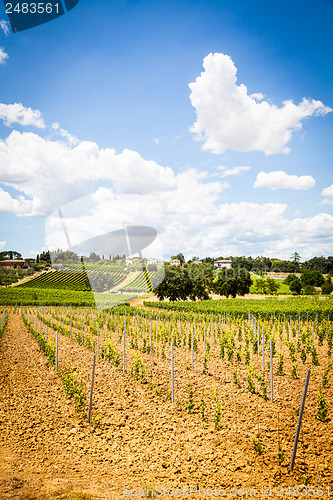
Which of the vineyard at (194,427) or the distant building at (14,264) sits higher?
the distant building at (14,264)

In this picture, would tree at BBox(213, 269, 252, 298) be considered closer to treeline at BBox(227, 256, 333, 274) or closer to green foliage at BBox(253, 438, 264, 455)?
green foliage at BBox(253, 438, 264, 455)

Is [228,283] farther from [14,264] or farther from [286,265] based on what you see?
[286,265]

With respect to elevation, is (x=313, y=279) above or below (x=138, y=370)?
below

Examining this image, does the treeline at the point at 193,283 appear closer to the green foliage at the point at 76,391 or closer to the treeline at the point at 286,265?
the green foliage at the point at 76,391

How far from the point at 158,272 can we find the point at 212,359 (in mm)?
26034

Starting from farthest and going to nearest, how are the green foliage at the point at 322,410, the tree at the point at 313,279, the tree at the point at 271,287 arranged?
the tree at the point at 313,279 < the tree at the point at 271,287 < the green foliage at the point at 322,410

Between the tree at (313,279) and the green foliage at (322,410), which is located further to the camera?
the tree at (313,279)

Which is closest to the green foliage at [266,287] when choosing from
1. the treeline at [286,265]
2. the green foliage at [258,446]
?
the treeline at [286,265]

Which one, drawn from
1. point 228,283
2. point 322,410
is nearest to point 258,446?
point 322,410

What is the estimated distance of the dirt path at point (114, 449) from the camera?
4.13 metres

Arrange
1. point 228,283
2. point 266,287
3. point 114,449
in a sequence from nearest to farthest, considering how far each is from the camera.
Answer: point 114,449
point 228,283
point 266,287

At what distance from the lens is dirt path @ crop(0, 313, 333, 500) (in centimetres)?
413

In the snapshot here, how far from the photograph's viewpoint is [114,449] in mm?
5020

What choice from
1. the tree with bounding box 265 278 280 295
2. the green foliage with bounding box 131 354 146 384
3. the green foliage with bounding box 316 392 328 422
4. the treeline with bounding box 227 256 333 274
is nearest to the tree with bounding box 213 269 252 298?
the tree with bounding box 265 278 280 295
